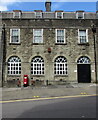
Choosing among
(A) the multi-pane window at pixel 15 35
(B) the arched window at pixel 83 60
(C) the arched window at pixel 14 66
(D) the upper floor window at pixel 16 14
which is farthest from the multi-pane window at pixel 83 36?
(D) the upper floor window at pixel 16 14

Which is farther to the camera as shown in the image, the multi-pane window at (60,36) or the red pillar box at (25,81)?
the multi-pane window at (60,36)

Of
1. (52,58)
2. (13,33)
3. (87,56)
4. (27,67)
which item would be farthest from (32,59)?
(87,56)

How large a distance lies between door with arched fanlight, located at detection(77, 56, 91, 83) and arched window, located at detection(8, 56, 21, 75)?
22.2 ft

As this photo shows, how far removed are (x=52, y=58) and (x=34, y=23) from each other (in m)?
4.54

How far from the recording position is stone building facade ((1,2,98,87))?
15742 millimetres

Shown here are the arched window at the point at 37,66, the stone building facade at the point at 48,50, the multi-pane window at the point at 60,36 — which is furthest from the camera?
the multi-pane window at the point at 60,36

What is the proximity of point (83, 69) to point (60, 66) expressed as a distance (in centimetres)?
269

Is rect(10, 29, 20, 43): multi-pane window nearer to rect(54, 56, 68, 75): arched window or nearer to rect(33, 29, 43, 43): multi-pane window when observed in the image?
rect(33, 29, 43, 43): multi-pane window

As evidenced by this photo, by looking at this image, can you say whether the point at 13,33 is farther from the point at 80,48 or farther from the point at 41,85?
the point at 80,48

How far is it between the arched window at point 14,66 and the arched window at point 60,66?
415 cm

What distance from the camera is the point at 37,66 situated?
15930 millimetres

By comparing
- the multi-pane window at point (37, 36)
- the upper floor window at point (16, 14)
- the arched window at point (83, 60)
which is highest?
the upper floor window at point (16, 14)

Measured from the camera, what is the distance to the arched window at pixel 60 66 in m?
15.9

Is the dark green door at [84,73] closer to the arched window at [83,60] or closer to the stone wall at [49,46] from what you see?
the arched window at [83,60]
